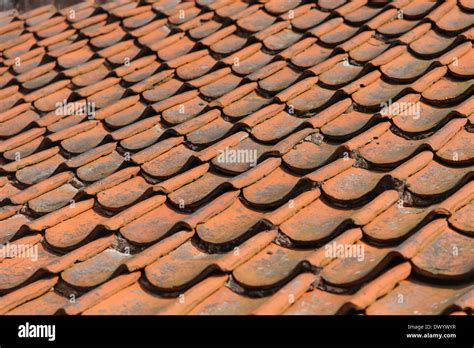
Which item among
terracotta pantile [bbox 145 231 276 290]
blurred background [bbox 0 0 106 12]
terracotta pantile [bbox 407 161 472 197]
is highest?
blurred background [bbox 0 0 106 12]

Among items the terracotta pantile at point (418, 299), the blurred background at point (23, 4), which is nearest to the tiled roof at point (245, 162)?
the terracotta pantile at point (418, 299)

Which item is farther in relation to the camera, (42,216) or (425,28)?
(425,28)

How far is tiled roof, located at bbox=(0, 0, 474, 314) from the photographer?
10.8 ft

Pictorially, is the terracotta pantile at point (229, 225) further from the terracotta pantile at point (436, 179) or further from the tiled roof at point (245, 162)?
the terracotta pantile at point (436, 179)

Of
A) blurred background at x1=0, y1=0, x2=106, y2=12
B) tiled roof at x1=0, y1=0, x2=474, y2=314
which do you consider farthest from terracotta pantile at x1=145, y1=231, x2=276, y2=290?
blurred background at x1=0, y1=0, x2=106, y2=12

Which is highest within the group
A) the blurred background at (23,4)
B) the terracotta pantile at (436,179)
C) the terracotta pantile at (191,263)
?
the blurred background at (23,4)

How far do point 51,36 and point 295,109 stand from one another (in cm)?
259

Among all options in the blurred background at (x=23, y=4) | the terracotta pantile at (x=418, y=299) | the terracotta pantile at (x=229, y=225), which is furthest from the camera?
the blurred background at (x=23, y=4)

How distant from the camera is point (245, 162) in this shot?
4.17 m

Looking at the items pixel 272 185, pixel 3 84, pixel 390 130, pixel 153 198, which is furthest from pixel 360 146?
pixel 3 84

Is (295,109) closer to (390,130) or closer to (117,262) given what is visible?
(390,130)

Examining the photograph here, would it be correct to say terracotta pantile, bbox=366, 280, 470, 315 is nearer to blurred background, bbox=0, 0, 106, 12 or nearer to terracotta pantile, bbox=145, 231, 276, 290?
terracotta pantile, bbox=145, 231, 276, 290

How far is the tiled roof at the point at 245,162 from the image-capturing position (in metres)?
3.29
